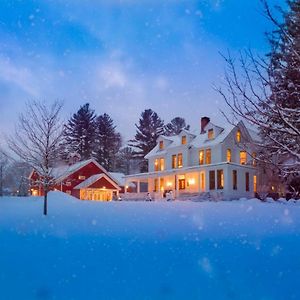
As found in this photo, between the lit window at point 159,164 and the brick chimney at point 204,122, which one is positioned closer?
the brick chimney at point 204,122

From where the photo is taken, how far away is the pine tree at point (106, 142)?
66.1 meters

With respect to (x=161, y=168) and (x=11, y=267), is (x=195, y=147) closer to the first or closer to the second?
(x=161, y=168)

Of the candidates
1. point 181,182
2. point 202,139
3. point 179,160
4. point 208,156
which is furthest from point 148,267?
point 179,160

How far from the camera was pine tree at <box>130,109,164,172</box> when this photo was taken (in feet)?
221

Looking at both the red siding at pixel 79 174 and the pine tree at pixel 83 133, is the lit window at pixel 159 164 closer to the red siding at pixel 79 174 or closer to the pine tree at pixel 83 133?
the red siding at pixel 79 174

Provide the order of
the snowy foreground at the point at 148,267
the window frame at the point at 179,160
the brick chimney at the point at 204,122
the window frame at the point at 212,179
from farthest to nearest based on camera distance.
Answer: the brick chimney at the point at 204,122
the window frame at the point at 179,160
the window frame at the point at 212,179
the snowy foreground at the point at 148,267

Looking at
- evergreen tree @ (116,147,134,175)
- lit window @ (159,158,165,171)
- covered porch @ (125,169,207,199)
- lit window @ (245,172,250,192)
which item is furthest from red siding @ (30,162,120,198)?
evergreen tree @ (116,147,134,175)

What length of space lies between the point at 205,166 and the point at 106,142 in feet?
113

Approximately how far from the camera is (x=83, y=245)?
25.2 feet

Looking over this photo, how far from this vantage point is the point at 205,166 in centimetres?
3638

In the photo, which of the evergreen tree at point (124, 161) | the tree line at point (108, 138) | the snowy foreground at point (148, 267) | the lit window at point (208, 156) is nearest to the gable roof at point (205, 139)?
the lit window at point (208, 156)

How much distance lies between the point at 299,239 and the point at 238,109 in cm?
451

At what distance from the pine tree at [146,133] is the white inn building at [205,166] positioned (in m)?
22.1

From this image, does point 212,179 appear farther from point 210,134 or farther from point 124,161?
point 124,161
